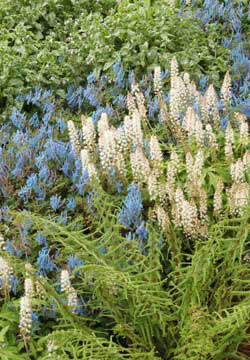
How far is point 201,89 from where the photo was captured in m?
5.39

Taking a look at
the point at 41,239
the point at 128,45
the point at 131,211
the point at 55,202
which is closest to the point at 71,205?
the point at 55,202

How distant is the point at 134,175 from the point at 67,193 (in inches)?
27.8

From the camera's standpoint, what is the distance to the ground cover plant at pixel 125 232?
9.91ft

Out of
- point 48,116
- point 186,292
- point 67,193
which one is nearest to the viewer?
point 186,292

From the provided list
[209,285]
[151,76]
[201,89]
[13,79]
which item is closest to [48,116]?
[13,79]

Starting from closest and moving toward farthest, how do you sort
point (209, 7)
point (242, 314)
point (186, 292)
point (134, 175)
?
point (242, 314) → point (186, 292) → point (134, 175) → point (209, 7)

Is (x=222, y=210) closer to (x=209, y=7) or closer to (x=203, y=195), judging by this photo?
(x=203, y=195)

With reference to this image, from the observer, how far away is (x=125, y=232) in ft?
13.4

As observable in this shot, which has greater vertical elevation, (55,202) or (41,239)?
(55,202)

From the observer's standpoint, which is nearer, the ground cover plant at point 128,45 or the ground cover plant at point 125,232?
the ground cover plant at point 125,232

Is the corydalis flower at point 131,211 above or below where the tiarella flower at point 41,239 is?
above

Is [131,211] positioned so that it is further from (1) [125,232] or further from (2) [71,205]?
(2) [71,205]

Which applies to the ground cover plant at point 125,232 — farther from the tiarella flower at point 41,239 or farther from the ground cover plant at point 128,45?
the ground cover plant at point 128,45

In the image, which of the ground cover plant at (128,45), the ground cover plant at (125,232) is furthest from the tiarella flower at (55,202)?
the ground cover plant at (128,45)
